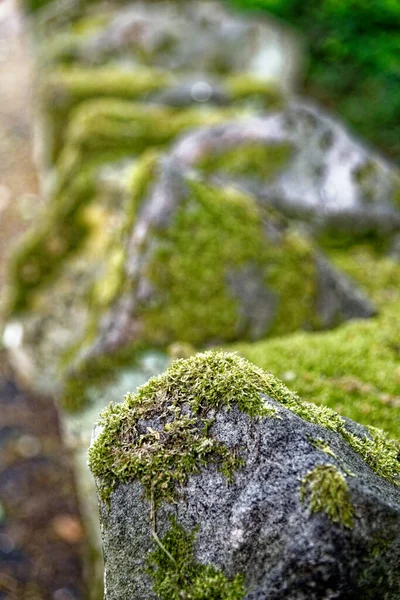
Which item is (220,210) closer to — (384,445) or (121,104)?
(384,445)

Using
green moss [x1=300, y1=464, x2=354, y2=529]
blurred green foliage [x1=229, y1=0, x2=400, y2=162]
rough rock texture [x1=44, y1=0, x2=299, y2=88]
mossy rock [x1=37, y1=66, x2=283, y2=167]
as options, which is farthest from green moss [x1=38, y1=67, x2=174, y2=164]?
green moss [x1=300, y1=464, x2=354, y2=529]

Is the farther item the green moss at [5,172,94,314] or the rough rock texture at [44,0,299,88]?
the rough rock texture at [44,0,299,88]

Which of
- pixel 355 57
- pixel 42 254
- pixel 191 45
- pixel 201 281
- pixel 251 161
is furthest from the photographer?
pixel 191 45

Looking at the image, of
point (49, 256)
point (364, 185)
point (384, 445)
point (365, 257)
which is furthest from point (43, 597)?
point (364, 185)

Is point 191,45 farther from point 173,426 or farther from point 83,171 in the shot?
point 173,426

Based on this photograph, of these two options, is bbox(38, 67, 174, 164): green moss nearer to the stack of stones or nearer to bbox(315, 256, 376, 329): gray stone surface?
the stack of stones

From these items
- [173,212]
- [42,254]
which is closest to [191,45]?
[42,254]
